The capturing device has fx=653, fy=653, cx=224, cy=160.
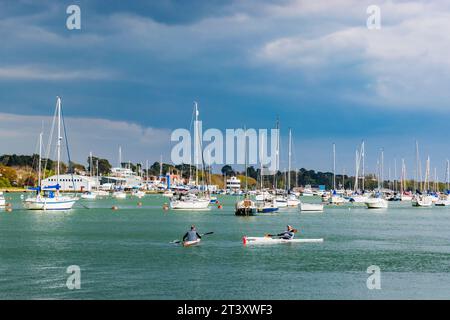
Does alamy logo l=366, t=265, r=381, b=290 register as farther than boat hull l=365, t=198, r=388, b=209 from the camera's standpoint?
No

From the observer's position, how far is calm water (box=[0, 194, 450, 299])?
36.1 metres

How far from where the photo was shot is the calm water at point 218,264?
36.1 m

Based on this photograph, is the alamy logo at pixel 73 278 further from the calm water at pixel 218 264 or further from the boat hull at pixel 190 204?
the boat hull at pixel 190 204

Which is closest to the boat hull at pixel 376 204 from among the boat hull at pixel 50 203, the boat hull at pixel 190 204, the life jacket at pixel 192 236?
the boat hull at pixel 190 204

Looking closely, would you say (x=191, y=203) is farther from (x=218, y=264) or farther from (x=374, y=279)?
(x=374, y=279)

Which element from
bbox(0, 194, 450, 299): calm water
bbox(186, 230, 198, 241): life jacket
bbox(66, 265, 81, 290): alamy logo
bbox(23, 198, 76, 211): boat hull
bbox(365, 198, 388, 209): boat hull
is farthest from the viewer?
bbox(365, 198, 388, 209): boat hull

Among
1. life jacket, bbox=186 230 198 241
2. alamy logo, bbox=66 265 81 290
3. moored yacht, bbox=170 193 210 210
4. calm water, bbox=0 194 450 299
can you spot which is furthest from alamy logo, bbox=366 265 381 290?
moored yacht, bbox=170 193 210 210

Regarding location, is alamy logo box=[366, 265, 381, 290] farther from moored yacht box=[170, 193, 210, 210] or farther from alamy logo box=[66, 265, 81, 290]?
moored yacht box=[170, 193, 210, 210]

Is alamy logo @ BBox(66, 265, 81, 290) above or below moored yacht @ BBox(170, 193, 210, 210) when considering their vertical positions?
below

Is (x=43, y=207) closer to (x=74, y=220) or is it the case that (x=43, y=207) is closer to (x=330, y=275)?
(x=74, y=220)

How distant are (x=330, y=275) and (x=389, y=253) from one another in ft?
49.7

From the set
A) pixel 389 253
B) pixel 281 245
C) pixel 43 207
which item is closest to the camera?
pixel 389 253
